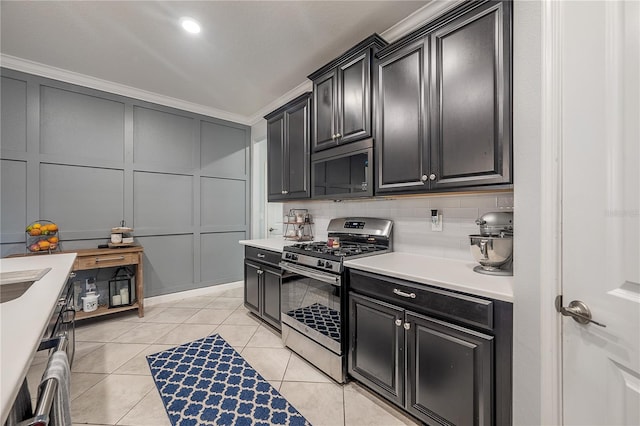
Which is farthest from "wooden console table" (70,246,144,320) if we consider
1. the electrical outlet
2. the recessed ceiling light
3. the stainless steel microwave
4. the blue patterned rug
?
the electrical outlet

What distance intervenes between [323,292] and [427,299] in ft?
2.73

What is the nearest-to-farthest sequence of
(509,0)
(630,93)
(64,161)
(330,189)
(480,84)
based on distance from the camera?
1. (630,93)
2. (509,0)
3. (480,84)
4. (330,189)
5. (64,161)

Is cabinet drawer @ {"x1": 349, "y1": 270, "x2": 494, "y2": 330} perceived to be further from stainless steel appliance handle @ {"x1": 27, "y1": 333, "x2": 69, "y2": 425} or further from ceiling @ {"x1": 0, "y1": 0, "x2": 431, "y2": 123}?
ceiling @ {"x1": 0, "y1": 0, "x2": 431, "y2": 123}

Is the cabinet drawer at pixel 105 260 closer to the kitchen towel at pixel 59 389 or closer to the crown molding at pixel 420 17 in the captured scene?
the kitchen towel at pixel 59 389

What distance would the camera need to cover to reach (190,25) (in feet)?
6.94

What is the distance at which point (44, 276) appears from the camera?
1.36 m

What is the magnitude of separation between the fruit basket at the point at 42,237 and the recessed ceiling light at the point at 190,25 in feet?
7.90

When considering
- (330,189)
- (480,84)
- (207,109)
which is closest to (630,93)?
(480,84)

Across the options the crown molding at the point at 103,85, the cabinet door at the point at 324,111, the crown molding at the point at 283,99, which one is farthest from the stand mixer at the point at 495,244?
the crown molding at the point at 103,85

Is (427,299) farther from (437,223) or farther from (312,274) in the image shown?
(312,274)

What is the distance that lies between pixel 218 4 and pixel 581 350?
2806 millimetres

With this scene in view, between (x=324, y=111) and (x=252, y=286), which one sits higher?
(x=324, y=111)

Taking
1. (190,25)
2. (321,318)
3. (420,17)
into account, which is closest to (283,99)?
(190,25)

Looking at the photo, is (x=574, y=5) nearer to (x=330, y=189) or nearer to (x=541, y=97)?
(x=541, y=97)
